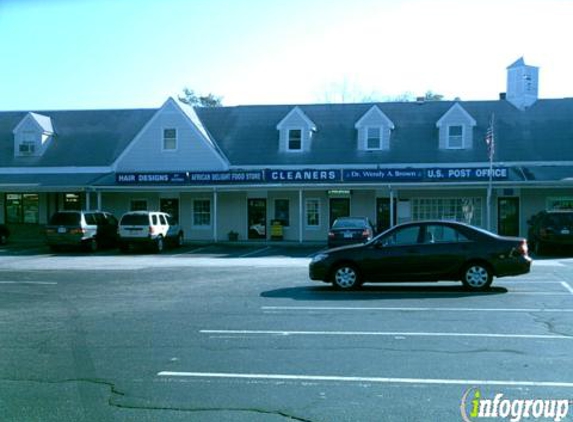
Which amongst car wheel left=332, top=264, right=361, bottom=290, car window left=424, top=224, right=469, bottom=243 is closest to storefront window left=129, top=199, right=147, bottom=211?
car wheel left=332, top=264, right=361, bottom=290

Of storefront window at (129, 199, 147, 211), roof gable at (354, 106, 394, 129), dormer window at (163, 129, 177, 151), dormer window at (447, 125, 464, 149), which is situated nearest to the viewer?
dormer window at (447, 125, 464, 149)

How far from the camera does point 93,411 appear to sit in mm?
5754

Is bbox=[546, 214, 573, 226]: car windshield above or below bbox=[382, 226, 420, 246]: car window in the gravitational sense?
above

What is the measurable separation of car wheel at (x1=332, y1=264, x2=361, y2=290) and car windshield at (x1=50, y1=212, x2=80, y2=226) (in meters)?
16.8

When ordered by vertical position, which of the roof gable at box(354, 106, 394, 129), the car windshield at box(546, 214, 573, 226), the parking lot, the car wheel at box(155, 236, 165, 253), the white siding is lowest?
the parking lot

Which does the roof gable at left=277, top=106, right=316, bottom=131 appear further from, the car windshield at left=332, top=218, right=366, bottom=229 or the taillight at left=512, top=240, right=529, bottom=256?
the taillight at left=512, top=240, right=529, bottom=256

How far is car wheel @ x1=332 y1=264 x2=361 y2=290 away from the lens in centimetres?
1369

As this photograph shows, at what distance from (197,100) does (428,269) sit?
2400 inches

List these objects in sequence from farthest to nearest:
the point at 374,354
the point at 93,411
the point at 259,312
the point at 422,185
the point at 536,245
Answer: the point at 422,185
the point at 536,245
the point at 259,312
the point at 374,354
the point at 93,411

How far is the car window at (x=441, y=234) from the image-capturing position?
13.5 metres

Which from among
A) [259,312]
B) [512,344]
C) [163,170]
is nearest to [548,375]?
[512,344]

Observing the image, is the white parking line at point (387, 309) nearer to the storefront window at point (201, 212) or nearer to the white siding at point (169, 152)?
the storefront window at point (201, 212)

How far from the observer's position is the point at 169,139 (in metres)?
34.2

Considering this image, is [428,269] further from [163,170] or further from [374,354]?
[163,170]
